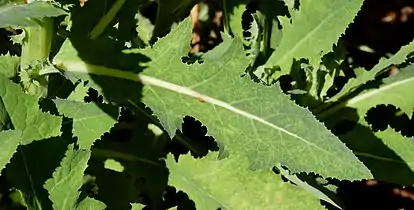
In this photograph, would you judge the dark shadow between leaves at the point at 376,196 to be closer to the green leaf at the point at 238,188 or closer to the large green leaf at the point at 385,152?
the large green leaf at the point at 385,152

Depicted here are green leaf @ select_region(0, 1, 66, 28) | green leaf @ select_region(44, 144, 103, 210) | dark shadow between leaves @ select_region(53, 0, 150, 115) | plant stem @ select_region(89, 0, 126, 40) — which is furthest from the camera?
plant stem @ select_region(89, 0, 126, 40)

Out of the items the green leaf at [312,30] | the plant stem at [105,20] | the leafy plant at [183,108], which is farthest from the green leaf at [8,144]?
the green leaf at [312,30]

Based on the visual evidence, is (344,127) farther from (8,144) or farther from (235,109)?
(8,144)

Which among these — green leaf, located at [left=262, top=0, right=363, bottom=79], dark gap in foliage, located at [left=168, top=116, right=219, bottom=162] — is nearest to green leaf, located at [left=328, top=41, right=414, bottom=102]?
green leaf, located at [left=262, top=0, right=363, bottom=79]

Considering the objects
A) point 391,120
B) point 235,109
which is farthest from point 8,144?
point 391,120

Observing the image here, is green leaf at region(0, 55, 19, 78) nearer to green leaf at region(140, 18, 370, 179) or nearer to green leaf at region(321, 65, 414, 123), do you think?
green leaf at region(140, 18, 370, 179)

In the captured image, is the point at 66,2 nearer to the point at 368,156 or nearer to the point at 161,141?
the point at 161,141
